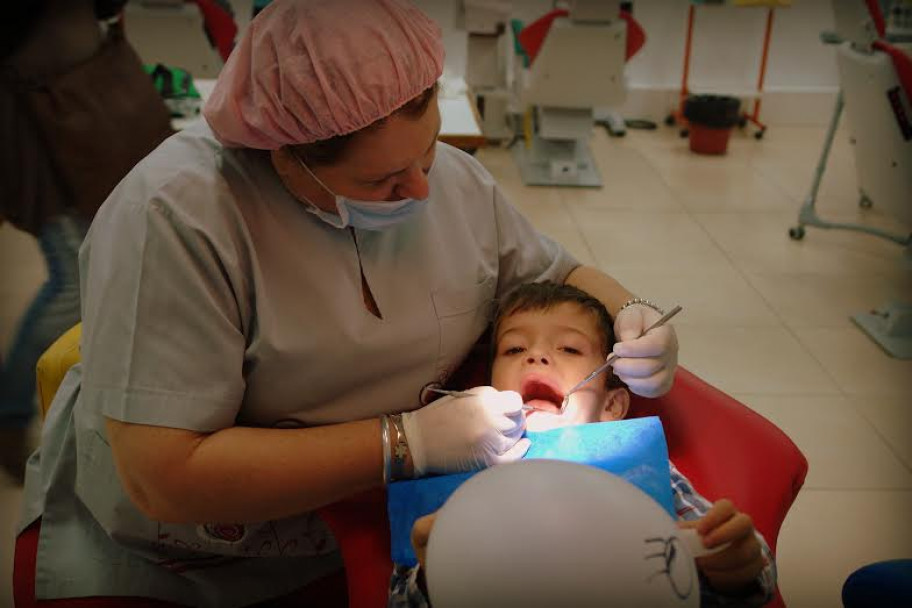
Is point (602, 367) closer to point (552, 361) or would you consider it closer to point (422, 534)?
point (552, 361)

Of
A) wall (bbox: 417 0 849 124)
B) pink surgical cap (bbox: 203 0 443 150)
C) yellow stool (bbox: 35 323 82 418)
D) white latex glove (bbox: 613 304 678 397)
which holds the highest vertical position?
pink surgical cap (bbox: 203 0 443 150)

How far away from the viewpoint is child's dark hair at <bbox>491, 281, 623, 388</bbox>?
4.88 feet

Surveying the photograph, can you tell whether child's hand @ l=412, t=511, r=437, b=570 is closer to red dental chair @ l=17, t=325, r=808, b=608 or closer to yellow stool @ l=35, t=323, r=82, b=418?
red dental chair @ l=17, t=325, r=808, b=608

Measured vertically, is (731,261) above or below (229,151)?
below

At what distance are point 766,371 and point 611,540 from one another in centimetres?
235

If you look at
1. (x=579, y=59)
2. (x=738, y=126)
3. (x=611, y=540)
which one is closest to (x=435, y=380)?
(x=611, y=540)

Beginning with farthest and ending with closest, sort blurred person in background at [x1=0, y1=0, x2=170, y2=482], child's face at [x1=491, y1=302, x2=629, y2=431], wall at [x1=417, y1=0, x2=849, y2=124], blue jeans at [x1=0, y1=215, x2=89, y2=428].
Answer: wall at [x1=417, y1=0, x2=849, y2=124]
blue jeans at [x1=0, y1=215, x2=89, y2=428]
blurred person in background at [x1=0, y1=0, x2=170, y2=482]
child's face at [x1=491, y1=302, x2=629, y2=431]

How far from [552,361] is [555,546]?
81 cm

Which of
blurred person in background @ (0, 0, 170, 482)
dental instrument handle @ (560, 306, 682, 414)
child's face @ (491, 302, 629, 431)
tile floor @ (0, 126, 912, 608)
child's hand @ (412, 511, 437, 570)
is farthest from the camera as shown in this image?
tile floor @ (0, 126, 912, 608)

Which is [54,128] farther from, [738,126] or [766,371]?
[738,126]

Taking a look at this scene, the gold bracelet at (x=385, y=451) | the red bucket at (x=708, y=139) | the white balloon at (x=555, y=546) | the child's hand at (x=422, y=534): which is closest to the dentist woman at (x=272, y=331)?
the gold bracelet at (x=385, y=451)

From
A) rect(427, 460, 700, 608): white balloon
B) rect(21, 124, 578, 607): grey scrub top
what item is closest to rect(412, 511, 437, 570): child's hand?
rect(427, 460, 700, 608): white balloon

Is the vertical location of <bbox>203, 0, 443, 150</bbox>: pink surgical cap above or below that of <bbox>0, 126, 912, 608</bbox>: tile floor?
above

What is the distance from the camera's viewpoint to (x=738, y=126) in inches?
209
